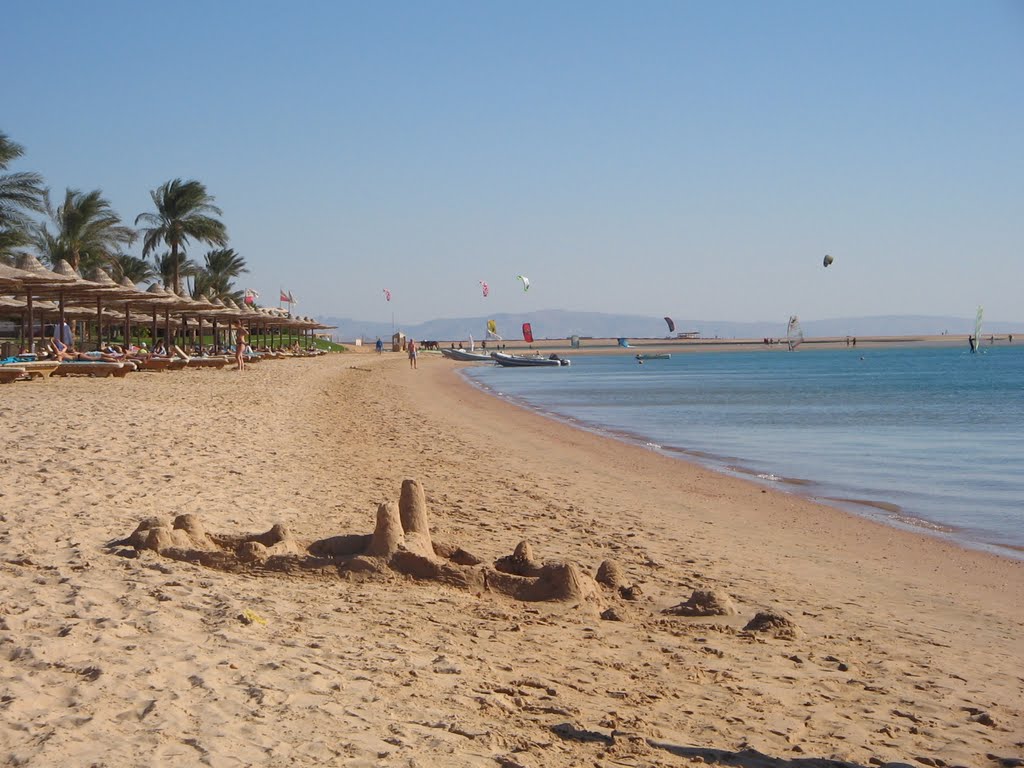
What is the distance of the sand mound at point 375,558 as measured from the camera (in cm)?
617

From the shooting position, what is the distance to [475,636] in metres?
5.24

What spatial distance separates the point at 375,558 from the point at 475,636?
134 cm

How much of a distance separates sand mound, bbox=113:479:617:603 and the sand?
0.16 ft

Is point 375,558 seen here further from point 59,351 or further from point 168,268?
point 168,268

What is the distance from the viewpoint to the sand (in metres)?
3.77

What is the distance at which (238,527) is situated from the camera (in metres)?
7.66

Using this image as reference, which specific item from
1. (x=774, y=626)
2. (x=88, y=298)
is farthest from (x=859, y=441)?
(x=88, y=298)

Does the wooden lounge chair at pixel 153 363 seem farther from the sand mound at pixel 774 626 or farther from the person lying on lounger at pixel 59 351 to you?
the sand mound at pixel 774 626

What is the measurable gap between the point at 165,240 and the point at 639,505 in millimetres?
48256

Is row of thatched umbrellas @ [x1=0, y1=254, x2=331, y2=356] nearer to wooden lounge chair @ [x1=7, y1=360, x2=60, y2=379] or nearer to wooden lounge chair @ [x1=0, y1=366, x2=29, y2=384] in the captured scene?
wooden lounge chair @ [x1=7, y1=360, x2=60, y2=379]

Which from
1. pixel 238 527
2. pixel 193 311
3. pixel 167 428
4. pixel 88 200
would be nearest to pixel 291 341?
pixel 88 200

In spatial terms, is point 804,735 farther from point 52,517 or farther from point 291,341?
point 291,341

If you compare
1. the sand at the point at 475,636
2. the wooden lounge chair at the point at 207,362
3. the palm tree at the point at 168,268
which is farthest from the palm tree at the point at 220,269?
the sand at the point at 475,636

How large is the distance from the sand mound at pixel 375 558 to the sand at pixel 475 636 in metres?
0.05
